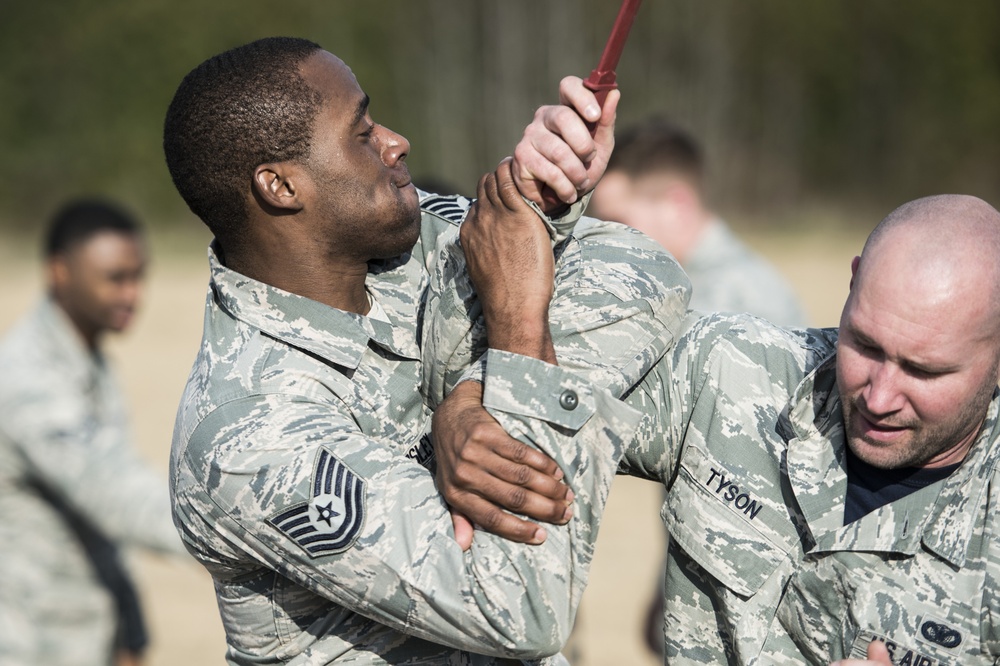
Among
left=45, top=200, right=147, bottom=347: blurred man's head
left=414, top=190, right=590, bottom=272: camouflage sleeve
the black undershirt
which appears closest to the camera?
the black undershirt

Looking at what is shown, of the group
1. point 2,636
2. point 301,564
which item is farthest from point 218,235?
point 2,636

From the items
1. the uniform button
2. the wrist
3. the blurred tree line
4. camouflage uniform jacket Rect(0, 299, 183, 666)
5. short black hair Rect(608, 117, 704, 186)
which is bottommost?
camouflage uniform jacket Rect(0, 299, 183, 666)

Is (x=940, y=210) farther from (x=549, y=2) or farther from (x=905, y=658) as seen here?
(x=549, y=2)

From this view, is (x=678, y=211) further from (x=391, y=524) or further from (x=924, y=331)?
(x=391, y=524)

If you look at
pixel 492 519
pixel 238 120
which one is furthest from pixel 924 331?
pixel 238 120

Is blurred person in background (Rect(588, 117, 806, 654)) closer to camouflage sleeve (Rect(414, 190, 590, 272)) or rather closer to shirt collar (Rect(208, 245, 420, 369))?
camouflage sleeve (Rect(414, 190, 590, 272))

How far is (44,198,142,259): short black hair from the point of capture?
6.31m

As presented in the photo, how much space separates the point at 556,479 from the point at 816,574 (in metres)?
0.65

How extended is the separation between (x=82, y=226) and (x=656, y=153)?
3100 millimetres

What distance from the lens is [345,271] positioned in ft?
9.34

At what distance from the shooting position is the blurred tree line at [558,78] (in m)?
27.5

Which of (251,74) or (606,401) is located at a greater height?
(251,74)

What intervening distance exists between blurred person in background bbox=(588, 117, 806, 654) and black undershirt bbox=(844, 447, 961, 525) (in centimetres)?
346

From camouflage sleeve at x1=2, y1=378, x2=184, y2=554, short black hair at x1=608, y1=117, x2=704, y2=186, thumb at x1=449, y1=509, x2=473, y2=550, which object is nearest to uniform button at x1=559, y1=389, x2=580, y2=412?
thumb at x1=449, y1=509, x2=473, y2=550
